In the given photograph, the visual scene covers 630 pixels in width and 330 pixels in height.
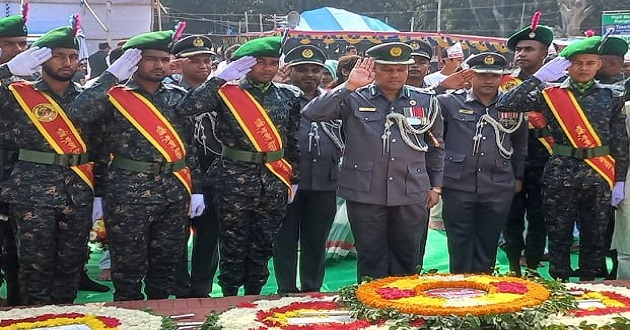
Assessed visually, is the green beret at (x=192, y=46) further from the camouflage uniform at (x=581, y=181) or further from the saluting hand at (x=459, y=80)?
the camouflage uniform at (x=581, y=181)

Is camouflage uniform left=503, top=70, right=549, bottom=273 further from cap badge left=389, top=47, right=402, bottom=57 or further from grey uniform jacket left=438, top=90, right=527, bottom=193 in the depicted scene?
cap badge left=389, top=47, right=402, bottom=57

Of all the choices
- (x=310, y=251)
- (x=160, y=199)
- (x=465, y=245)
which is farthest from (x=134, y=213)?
(x=465, y=245)

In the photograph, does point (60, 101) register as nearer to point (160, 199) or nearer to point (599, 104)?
point (160, 199)

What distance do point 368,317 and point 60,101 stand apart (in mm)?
2106

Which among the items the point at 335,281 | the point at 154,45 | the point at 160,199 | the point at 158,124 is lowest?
the point at 335,281

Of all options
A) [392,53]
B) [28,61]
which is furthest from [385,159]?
[28,61]

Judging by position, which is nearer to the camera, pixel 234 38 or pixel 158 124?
pixel 158 124

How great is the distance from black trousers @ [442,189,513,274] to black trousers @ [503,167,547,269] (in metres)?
0.48

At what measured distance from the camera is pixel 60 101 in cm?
445

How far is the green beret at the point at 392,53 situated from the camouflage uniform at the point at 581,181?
0.80 m

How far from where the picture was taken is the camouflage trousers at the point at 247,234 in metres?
4.80

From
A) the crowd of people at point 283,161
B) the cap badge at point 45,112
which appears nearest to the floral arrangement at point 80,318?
the crowd of people at point 283,161

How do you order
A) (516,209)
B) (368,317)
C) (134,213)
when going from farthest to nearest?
(516,209) < (134,213) < (368,317)

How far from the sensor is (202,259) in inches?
210
